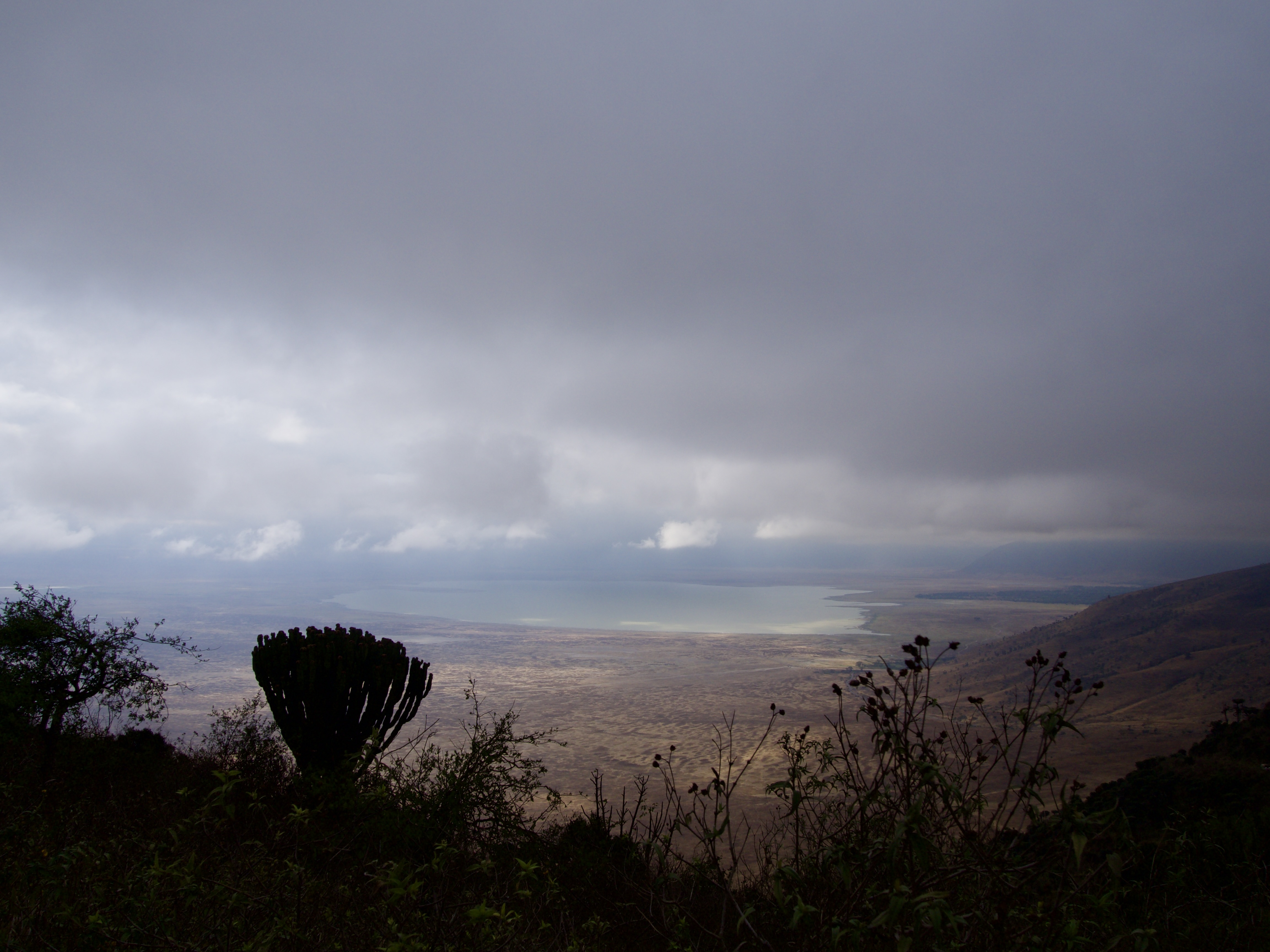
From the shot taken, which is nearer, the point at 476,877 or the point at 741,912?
the point at 741,912

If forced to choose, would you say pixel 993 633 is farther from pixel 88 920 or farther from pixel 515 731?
pixel 88 920

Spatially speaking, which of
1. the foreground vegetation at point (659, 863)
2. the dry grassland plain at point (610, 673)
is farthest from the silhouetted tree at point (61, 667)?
the dry grassland plain at point (610, 673)

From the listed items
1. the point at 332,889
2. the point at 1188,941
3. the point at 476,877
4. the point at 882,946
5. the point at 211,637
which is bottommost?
the point at 211,637

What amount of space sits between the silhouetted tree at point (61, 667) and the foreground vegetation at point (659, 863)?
158 centimetres

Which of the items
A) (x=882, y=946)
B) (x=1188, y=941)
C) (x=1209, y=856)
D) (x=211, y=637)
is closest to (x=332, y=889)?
(x=882, y=946)

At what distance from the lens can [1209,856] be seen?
9.80m

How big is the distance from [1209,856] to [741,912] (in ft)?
39.1

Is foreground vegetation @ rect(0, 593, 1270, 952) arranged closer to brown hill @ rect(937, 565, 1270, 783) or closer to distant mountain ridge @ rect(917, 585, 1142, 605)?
brown hill @ rect(937, 565, 1270, 783)

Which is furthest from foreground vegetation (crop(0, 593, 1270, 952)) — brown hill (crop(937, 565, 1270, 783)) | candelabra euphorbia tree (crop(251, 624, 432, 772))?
brown hill (crop(937, 565, 1270, 783))

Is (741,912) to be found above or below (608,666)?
above

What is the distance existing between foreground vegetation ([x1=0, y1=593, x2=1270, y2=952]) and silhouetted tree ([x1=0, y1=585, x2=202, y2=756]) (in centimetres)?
158

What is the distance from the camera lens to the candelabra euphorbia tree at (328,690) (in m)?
12.0

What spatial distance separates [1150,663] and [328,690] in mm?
71744

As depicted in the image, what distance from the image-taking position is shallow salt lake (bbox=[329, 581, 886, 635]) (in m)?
120
